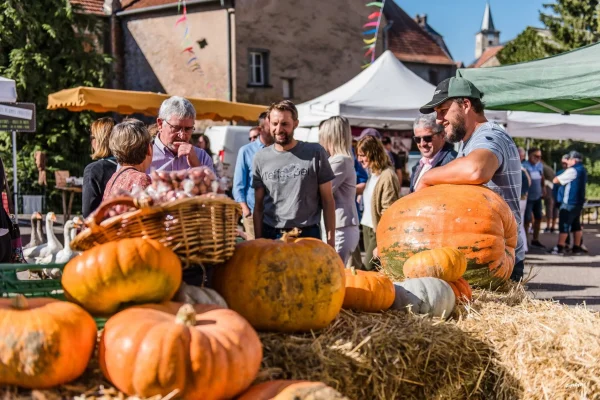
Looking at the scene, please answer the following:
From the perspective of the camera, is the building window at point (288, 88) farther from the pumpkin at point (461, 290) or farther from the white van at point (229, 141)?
the pumpkin at point (461, 290)

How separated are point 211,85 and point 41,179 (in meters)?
8.96

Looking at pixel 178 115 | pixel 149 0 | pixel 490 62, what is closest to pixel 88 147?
pixel 149 0

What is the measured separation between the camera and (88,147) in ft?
68.1

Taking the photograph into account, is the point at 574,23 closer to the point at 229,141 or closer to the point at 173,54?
→ the point at 173,54

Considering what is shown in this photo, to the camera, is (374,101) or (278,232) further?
(374,101)

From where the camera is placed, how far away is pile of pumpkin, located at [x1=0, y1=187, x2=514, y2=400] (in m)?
1.78

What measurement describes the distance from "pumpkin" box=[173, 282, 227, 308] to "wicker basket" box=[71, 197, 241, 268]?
3.3 inches

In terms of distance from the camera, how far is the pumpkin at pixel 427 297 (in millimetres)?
3012

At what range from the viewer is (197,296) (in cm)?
223

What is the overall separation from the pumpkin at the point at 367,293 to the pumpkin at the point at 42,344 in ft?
4.23

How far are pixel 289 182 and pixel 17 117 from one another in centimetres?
575

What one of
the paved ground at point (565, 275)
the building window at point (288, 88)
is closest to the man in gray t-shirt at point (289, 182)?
the paved ground at point (565, 275)

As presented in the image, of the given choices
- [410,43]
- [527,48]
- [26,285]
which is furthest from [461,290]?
[410,43]

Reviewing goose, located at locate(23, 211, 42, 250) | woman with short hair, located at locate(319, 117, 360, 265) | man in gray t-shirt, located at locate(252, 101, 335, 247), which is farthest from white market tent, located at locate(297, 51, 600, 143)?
man in gray t-shirt, located at locate(252, 101, 335, 247)
